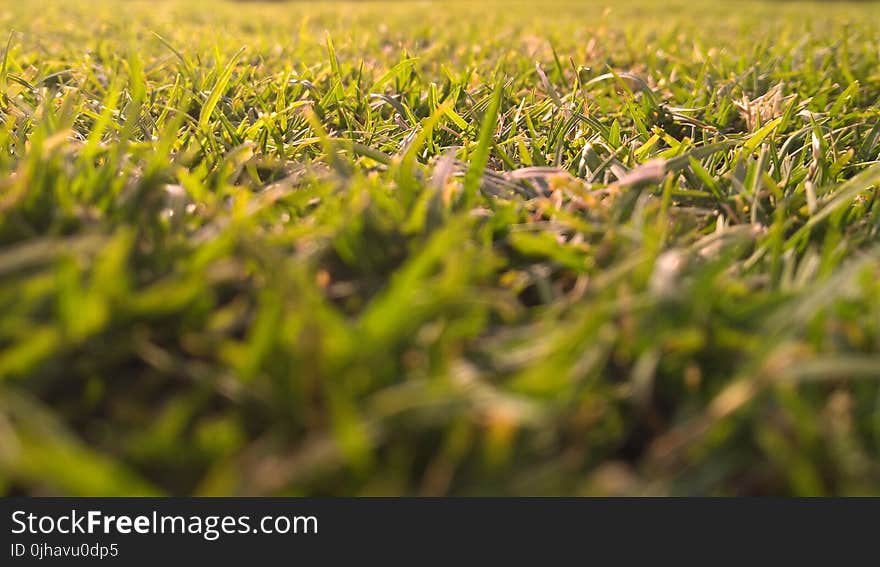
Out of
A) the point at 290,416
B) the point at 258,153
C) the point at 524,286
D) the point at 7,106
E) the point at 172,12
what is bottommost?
the point at 290,416

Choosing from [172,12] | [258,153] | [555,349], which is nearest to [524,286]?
[555,349]

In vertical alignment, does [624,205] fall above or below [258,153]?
below

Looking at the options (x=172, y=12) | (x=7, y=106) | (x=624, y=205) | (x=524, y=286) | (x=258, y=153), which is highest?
(x=172, y=12)

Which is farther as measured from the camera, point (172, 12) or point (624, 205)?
point (172, 12)

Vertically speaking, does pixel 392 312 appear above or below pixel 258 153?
below

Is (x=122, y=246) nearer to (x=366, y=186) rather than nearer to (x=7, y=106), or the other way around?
(x=366, y=186)

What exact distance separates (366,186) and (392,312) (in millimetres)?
337

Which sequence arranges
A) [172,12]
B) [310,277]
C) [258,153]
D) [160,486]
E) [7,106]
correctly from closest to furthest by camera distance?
[160,486], [310,277], [258,153], [7,106], [172,12]

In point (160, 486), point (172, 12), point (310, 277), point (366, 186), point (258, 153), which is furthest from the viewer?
point (172, 12)

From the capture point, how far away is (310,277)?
80cm

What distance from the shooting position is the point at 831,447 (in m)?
0.66

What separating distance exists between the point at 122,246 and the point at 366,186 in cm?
36

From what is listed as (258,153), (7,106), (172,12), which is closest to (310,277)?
(258,153)

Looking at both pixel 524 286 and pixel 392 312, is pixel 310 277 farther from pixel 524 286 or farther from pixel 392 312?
pixel 524 286
